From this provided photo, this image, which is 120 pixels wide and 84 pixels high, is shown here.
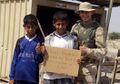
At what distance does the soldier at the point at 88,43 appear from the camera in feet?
14.2

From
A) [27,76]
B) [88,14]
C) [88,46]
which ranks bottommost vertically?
[27,76]

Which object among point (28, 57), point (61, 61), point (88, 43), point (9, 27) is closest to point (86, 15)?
point (88, 43)

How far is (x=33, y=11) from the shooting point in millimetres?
8195

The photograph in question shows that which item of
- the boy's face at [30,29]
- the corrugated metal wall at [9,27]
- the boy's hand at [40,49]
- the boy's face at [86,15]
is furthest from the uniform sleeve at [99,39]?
the corrugated metal wall at [9,27]

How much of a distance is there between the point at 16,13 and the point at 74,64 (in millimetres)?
4796

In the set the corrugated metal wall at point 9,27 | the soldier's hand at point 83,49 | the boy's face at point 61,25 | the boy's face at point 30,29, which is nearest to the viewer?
the soldier's hand at point 83,49

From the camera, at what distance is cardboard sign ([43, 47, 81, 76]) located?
428cm

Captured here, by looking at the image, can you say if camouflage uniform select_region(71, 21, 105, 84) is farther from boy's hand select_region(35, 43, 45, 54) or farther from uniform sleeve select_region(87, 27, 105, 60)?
boy's hand select_region(35, 43, 45, 54)

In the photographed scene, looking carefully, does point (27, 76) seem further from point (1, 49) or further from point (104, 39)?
point (1, 49)

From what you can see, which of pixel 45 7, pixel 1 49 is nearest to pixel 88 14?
pixel 45 7

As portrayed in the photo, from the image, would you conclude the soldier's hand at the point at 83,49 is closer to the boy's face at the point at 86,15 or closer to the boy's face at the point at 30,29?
the boy's face at the point at 86,15

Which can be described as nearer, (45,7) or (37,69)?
(37,69)

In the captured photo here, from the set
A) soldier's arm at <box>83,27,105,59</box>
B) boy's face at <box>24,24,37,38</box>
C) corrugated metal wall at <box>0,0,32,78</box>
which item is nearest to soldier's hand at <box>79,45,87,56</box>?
soldier's arm at <box>83,27,105,59</box>

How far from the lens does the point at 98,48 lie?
4.34 meters
